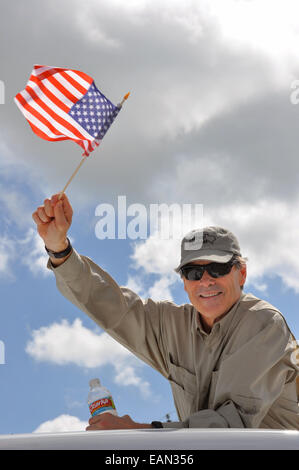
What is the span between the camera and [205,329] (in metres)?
4.29

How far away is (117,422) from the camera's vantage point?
310 centimetres

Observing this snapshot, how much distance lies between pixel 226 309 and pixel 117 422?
142 cm

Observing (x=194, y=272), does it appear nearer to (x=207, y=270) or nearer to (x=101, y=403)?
(x=207, y=270)

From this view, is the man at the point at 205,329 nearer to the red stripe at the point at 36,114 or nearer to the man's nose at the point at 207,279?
the man's nose at the point at 207,279

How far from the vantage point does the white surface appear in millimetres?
1904

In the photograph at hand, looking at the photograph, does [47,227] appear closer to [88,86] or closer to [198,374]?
[88,86]

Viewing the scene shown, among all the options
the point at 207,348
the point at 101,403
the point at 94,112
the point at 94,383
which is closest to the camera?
the point at 101,403

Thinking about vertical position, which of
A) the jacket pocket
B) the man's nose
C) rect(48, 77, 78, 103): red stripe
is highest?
rect(48, 77, 78, 103): red stripe

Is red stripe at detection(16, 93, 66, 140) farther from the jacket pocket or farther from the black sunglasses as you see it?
the jacket pocket

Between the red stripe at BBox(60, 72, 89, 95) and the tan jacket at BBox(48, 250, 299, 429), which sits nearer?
the tan jacket at BBox(48, 250, 299, 429)

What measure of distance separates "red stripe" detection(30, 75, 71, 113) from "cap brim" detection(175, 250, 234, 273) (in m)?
1.51

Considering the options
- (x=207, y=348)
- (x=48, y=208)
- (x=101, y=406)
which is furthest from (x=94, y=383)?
(x=48, y=208)

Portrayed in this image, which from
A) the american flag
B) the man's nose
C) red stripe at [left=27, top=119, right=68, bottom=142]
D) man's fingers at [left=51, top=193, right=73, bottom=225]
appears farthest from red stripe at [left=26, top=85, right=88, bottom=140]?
the man's nose

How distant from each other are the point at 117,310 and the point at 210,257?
927mm
